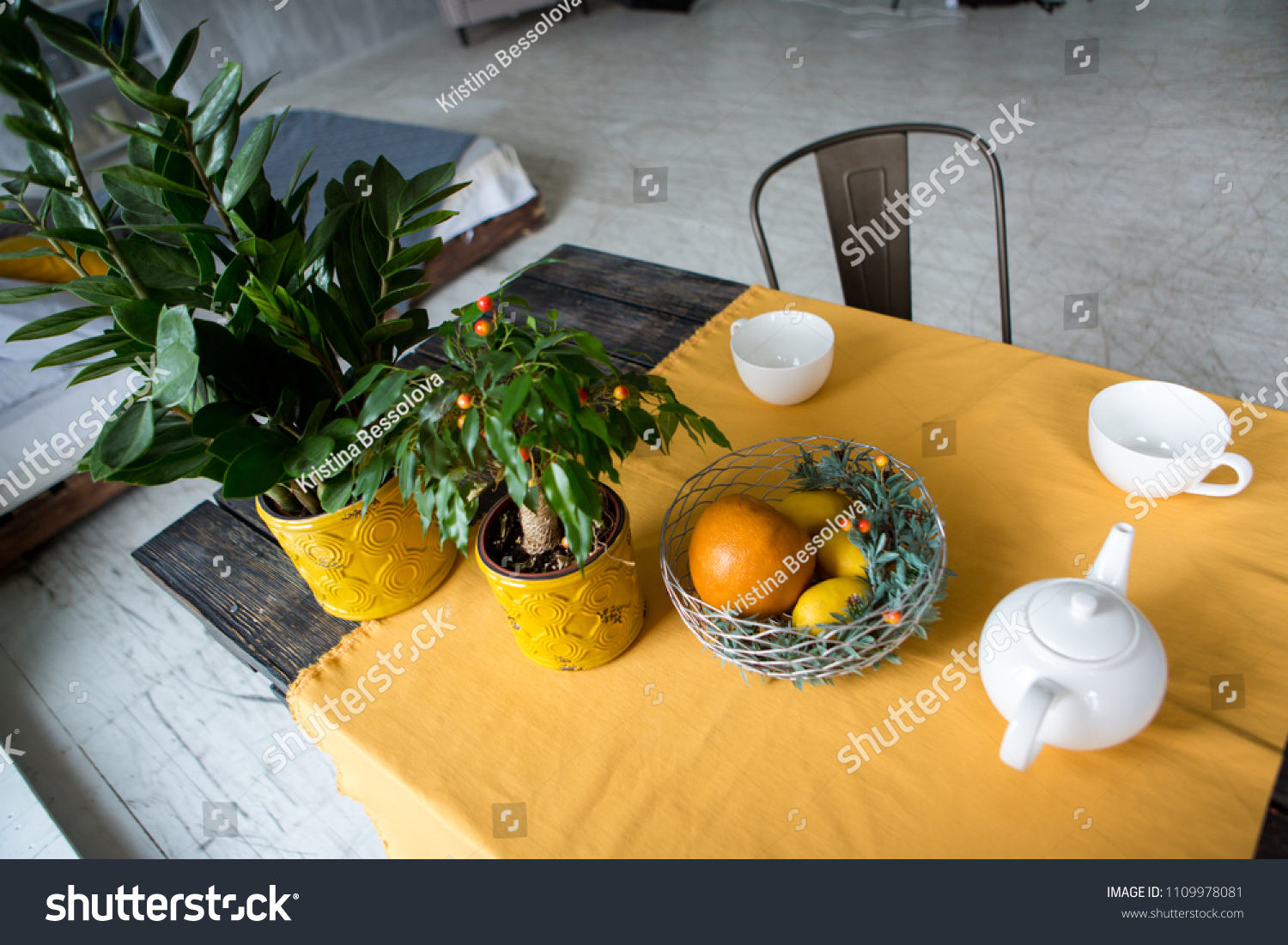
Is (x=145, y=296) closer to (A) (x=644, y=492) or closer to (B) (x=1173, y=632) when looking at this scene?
(A) (x=644, y=492)

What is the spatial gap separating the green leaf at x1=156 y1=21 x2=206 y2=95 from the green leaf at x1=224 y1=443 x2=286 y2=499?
0.26m

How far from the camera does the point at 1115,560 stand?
611 mm

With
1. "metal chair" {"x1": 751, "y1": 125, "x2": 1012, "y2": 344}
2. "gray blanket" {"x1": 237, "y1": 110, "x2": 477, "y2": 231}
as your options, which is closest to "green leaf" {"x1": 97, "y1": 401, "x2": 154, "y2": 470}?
"metal chair" {"x1": 751, "y1": 125, "x2": 1012, "y2": 344}

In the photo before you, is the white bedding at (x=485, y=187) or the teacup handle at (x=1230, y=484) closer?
the teacup handle at (x=1230, y=484)

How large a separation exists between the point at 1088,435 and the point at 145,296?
901 millimetres

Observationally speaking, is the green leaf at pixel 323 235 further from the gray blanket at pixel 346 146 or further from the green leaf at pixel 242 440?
the gray blanket at pixel 346 146

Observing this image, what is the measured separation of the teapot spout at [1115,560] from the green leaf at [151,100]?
2.44 ft

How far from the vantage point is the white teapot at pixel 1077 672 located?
0.55 metres

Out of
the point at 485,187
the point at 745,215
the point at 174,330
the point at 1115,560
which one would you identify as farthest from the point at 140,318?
the point at 745,215

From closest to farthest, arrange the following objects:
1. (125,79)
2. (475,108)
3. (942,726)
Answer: (125,79)
(942,726)
(475,108)

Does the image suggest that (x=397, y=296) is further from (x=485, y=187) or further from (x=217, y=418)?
(x=485, y=187)

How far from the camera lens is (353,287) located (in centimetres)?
72

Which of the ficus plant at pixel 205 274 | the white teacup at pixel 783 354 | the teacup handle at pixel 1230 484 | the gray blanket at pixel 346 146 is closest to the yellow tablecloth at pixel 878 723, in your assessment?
the teacup handle at pixel 1230 484
